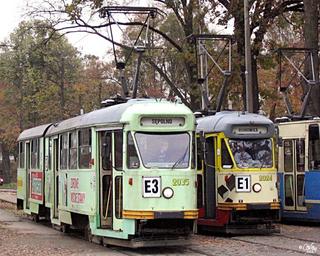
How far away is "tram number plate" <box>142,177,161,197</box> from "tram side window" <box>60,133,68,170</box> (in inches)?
178

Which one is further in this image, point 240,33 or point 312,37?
point 240,33

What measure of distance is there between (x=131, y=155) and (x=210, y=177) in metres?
4.46

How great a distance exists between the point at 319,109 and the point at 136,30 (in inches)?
961

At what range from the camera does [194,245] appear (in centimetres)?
1582

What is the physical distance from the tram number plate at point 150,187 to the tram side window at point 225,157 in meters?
4.09

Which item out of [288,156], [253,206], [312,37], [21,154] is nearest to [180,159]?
[253,206]

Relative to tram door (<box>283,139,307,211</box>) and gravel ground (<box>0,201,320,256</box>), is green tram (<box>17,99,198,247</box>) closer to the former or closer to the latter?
gravel ground (<box>0,201,320,256</box>)

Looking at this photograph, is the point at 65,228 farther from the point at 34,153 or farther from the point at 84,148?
the point at 34,153

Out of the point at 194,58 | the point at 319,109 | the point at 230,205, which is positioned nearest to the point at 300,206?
the point at 230,205

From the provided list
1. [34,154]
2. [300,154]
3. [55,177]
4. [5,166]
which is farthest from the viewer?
[5,166]

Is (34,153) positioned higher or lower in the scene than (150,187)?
higher

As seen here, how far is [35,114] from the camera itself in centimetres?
6366

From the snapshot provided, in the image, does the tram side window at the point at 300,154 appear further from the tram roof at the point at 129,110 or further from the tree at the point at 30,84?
the tree at the point at 30,84

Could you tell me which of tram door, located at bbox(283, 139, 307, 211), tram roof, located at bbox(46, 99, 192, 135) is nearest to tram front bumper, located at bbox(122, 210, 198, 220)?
tram roof, located at bbox(46, 99, 192, 135)
